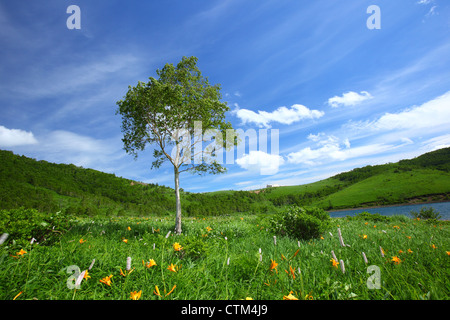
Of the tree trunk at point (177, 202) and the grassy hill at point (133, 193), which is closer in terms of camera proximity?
the tree trunk at point (177, 202)

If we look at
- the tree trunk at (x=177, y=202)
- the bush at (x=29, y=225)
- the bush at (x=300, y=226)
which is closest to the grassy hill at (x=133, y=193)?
the bush at (x=29, y=225)

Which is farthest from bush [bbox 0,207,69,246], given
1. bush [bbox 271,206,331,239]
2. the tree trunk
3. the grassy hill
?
bush [bbox 271,206,331,239]

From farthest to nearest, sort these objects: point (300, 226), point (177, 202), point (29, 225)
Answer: point (177, 202)
point (300, 226)
point (29, 225)

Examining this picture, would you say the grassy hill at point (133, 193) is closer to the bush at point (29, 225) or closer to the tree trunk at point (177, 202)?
the bush at point (29, 225)

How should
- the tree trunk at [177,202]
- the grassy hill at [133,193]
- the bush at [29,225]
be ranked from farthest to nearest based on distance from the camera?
1. the grassy hill at [133,193]
2. the tree trunk at [177,202]
3. the bush at [29,225]

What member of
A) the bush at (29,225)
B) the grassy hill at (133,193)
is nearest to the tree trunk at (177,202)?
the bush at (29,225)

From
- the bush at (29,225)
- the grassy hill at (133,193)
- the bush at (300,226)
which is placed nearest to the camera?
the bush at (29,225)

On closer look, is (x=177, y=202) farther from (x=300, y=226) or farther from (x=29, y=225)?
(x=300, y=226)

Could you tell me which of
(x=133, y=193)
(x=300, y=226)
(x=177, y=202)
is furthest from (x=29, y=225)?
(x=133, y=193)

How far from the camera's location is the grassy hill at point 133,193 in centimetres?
5128

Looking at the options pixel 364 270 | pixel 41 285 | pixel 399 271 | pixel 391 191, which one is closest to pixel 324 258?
pixel 364 270

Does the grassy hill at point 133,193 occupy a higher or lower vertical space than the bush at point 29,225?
lower

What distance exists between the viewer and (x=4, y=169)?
240 ft

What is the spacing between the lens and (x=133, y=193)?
272 ft
